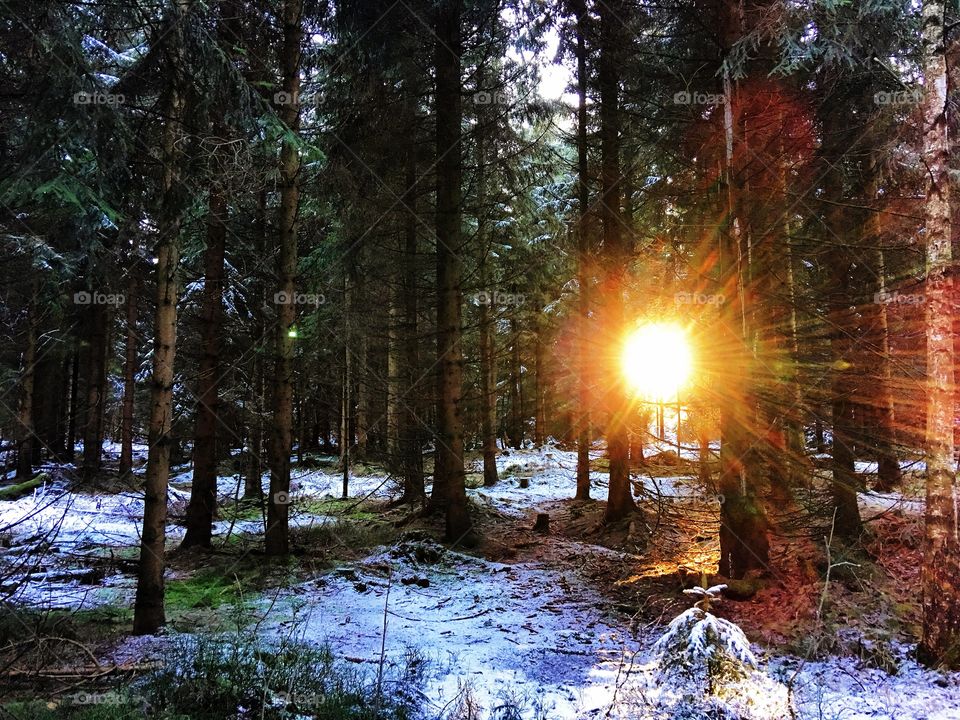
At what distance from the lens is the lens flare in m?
13.1

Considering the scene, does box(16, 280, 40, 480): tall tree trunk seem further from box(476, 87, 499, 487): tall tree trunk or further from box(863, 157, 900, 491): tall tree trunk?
box(863, 157, 900, 491): tall tree trunk

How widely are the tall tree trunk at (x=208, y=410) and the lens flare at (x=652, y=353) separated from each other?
928 cm

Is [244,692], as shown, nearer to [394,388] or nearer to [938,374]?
[938,374]

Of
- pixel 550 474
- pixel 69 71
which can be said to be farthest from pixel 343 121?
pixel 550 474

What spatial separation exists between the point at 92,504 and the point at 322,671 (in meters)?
13.5

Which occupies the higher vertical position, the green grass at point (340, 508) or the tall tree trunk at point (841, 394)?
the tall tree trunk at point (841, 394)

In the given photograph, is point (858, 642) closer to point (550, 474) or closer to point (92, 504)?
point (550, 474)

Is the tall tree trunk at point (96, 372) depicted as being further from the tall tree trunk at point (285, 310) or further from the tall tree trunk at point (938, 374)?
the tall tree trunk at point (938, 374)

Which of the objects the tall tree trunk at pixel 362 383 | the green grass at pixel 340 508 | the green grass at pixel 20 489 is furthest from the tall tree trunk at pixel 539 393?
the green grass at pixel 20 489

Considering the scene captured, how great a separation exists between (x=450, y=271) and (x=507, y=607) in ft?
21.5

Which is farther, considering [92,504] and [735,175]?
[92,504]

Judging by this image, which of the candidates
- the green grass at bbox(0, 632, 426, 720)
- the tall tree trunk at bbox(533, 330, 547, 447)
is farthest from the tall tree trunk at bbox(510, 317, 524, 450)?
the green grass at bbox(0, 632, 426, 720)

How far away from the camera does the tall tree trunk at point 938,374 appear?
19.4ft

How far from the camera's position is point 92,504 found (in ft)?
48.8
